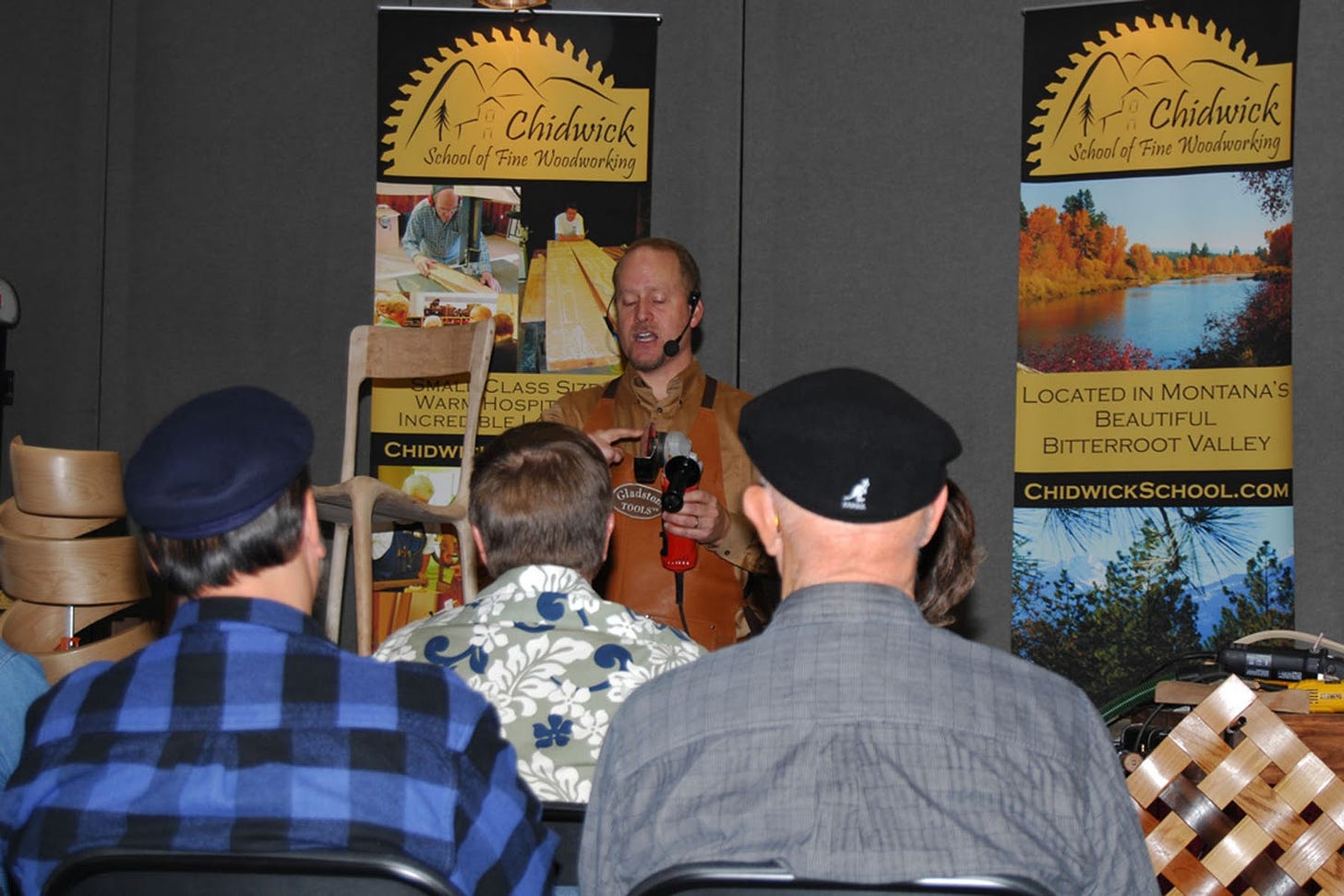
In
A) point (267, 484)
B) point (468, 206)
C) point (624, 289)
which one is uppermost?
point (468, 206)

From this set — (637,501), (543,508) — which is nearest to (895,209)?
(637,501)

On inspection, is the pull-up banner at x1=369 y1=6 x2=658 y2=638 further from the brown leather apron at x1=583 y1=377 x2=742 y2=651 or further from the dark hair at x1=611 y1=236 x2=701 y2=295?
the brown leather apron at x1=583 y1=377 x2=742 y2=651

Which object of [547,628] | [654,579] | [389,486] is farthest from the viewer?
[654,579]

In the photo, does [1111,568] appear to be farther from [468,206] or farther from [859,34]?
[468,206]

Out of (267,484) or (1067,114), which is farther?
(1067,114)

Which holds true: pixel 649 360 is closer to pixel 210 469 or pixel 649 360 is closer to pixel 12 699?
pixel 12 699

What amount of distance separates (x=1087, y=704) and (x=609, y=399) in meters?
2.83

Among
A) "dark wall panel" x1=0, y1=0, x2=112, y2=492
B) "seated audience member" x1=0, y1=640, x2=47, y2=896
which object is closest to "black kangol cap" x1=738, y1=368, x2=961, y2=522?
"seated audience member" x1=0, y1=640, x2=47, y2=896

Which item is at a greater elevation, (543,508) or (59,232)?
(59,232)

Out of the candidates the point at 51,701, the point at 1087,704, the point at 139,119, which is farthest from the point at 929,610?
the point at 139,119

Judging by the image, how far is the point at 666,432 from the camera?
3.76 metres

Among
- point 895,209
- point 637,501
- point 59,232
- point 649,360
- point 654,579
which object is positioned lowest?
point 654,579

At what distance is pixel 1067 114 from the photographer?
14.7 feet

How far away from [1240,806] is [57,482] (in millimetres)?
2635
